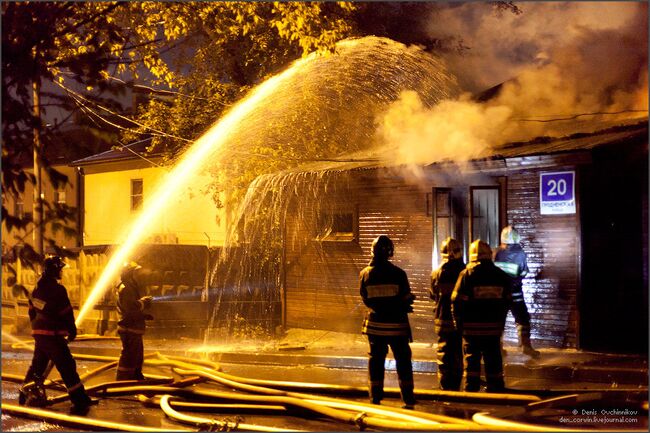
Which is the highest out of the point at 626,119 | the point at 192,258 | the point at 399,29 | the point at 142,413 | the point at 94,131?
the point at 399,29

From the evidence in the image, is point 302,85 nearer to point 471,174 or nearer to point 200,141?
point 200,141

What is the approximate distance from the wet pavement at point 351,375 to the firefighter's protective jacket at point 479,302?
0.84 metres

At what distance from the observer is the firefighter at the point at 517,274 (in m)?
11.5

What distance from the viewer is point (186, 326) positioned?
17.2 m

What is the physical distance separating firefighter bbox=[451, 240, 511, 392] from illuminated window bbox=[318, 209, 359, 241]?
6761 millimetres

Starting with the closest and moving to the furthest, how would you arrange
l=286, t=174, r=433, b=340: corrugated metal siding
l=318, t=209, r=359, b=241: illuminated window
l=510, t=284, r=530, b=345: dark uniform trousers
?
l=510, t=284, r=530, b=345: dark uniform trousers
l=286, t=174, r=433, b=340: corrugated metal siding
l=318, t=209, r=359, b=241: illuminated window

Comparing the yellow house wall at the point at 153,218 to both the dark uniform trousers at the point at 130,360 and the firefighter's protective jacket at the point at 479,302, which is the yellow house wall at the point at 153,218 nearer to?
the dark uniform trousers at the point at 130,360

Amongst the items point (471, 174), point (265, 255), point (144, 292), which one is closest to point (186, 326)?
point (144, 292)

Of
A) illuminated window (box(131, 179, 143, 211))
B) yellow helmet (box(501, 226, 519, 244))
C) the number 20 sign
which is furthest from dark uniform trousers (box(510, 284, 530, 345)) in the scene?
illuminated window (box(131, 179, 143, 211))

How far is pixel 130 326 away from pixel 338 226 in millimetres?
6338

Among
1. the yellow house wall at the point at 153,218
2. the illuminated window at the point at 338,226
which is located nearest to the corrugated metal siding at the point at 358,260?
the illuminated window at the point at 338,226

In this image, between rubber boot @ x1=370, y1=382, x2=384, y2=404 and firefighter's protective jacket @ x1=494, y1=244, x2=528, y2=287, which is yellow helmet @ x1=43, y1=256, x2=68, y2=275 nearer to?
rubber boot @ x1=370, y1=382, x2=384, y2=404

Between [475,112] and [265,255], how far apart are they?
22.1ft

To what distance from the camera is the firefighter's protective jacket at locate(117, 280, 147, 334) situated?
10.9 metres
